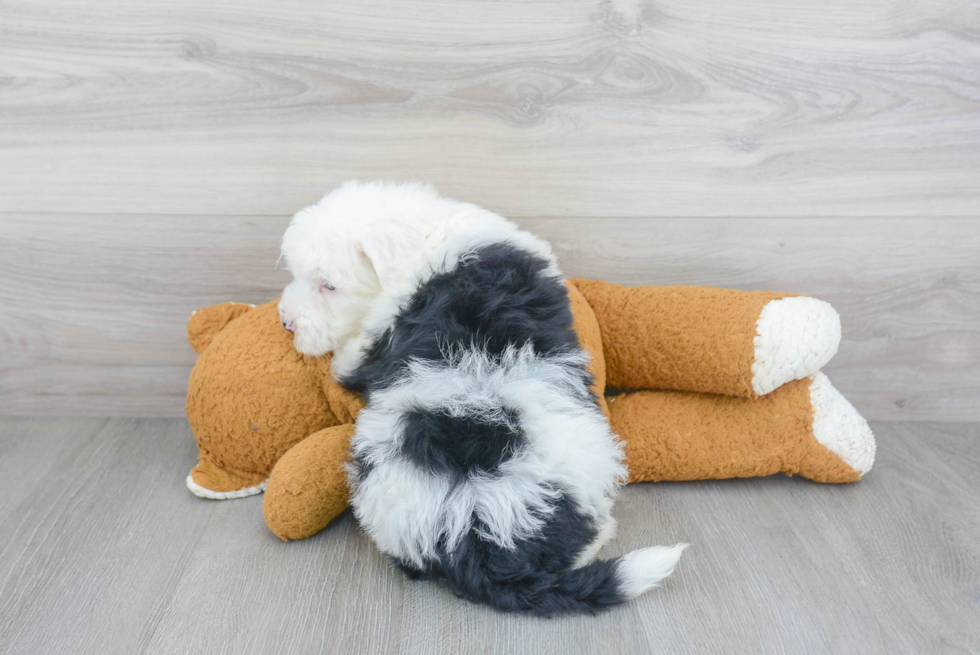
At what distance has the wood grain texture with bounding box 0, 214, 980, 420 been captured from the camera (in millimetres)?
1434

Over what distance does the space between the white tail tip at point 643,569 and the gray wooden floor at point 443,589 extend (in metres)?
0.04

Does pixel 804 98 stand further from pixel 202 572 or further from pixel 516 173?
pixel 202 572

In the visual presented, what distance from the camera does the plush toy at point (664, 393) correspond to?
121cm

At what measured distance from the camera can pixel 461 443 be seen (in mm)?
962

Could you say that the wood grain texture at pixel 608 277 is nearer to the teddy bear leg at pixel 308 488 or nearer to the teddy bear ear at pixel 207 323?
the teddy bear ear at pixel 207 323

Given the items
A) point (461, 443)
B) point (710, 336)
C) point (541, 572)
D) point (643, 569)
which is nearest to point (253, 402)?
point (461, 443)

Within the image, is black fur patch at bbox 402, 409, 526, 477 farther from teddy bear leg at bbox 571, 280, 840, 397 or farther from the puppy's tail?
teddy bear leg at bbox 571, 280, 840, 397

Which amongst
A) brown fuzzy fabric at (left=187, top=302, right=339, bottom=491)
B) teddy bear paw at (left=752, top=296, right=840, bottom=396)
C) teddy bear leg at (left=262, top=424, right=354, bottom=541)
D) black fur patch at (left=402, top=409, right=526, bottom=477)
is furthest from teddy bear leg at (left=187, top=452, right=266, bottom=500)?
teddy bear paw at (left=752, top=296, right=840, bottom=396)

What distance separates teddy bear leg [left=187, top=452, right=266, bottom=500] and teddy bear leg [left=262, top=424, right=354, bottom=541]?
0.17 metres

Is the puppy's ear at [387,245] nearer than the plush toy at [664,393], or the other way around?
the puppy's ear at [387,245]

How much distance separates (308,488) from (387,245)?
16.8 inches

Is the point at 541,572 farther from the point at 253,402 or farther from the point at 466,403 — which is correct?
the point at 253,402

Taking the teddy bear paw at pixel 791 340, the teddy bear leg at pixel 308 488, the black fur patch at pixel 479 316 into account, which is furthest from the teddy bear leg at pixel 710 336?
the teddy bear leg at pixel 308 488

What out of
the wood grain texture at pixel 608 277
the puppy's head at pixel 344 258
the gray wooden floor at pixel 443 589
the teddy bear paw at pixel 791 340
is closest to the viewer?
the gray wooden floor at pixel 443 589
